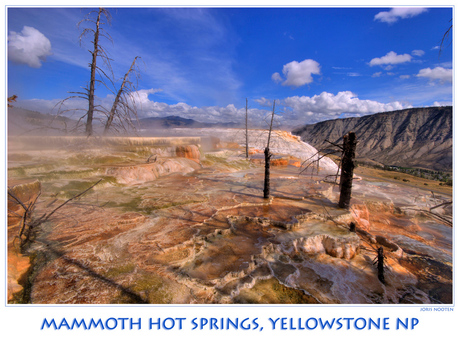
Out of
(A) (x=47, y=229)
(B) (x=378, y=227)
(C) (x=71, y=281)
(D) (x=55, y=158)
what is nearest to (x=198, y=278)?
(C) (x=71, y=281)

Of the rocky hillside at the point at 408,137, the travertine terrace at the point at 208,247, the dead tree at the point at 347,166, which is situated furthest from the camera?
the rocky hillside at the point at 408,137

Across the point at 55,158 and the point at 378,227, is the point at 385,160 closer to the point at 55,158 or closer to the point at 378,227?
the point at 378,227

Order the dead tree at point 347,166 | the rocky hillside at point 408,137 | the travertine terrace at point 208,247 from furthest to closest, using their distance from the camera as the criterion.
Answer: the rocky hillside at point 408,137
the dead tree at point 347,166
the travertine terrace at point 208,247

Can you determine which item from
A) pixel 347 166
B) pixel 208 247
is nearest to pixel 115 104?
pixel 208 247

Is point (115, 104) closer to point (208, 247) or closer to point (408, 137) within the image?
point (208, 247)

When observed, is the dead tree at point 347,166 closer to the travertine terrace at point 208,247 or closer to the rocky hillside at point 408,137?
the travertine terrace at point 208,247

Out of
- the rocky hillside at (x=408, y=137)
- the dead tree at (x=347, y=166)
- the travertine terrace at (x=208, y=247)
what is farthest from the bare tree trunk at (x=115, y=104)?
the rocky hillside at (x=408, y=137)
